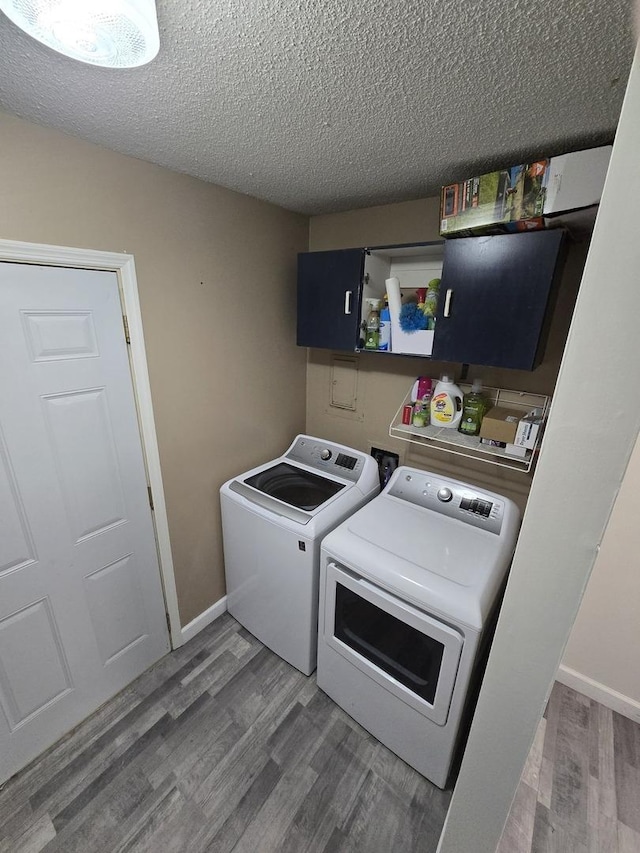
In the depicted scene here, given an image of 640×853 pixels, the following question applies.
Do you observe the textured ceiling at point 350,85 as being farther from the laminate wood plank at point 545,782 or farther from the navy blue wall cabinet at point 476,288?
the laminate wood plank at point 545,782

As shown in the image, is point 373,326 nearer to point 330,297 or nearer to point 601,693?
point 330,297

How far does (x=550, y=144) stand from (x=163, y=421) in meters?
1.76

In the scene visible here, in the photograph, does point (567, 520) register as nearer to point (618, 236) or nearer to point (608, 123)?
point (618, 236)

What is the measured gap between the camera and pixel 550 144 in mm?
1067

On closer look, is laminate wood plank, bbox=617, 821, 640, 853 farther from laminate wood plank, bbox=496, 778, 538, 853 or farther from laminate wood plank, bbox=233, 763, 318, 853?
laminate wood plank, bbox=233, 763, 318, 853

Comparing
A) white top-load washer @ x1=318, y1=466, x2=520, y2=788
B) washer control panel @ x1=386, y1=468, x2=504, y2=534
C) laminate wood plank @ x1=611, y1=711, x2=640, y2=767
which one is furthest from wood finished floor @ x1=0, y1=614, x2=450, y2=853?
washer control panel @ x1=386, y1=468, x2=504, y2=534

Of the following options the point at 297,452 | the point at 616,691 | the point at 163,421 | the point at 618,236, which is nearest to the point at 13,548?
the point at 163,421

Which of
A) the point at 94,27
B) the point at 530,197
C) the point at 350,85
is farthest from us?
the point at 530,197

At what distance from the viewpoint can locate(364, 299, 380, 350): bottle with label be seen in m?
1.70

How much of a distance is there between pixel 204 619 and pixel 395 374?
1820 mm

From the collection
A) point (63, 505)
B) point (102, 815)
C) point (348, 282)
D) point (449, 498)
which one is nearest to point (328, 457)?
point (449, 498)

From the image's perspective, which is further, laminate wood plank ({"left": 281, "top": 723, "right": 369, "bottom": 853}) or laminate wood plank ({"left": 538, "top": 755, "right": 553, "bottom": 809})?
laminate wood plank ({"left": 538, "top": 755, "right": 553, "bottom": 809})

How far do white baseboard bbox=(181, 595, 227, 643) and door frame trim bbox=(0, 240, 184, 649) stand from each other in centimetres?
4

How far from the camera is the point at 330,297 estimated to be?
5.70ft
